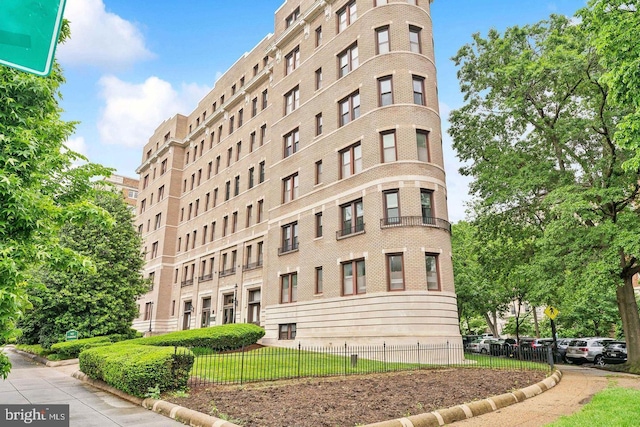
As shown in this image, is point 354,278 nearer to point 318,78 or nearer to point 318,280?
point 318,280

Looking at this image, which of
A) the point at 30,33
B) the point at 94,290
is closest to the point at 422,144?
the point at 94,290

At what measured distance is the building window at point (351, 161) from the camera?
26239 millimetres

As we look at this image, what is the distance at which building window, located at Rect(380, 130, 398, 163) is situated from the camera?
24.6m

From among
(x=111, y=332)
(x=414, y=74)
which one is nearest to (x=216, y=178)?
(x=111, y=332)

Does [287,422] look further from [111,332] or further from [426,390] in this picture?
[111,332]

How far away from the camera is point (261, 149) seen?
37719 mm

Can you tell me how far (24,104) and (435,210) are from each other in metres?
19.8

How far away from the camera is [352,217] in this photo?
25.7m

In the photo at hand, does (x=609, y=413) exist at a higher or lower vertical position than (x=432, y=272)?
lower

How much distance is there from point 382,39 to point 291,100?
9739 mm

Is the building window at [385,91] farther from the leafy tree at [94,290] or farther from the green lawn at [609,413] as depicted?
the green lawn at [609,413]

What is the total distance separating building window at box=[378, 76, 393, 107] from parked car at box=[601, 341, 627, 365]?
22.1 m

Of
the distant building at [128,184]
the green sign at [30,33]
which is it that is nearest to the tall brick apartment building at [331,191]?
the green sign at [30,33]

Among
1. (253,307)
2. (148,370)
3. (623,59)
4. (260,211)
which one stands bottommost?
(148,370)
